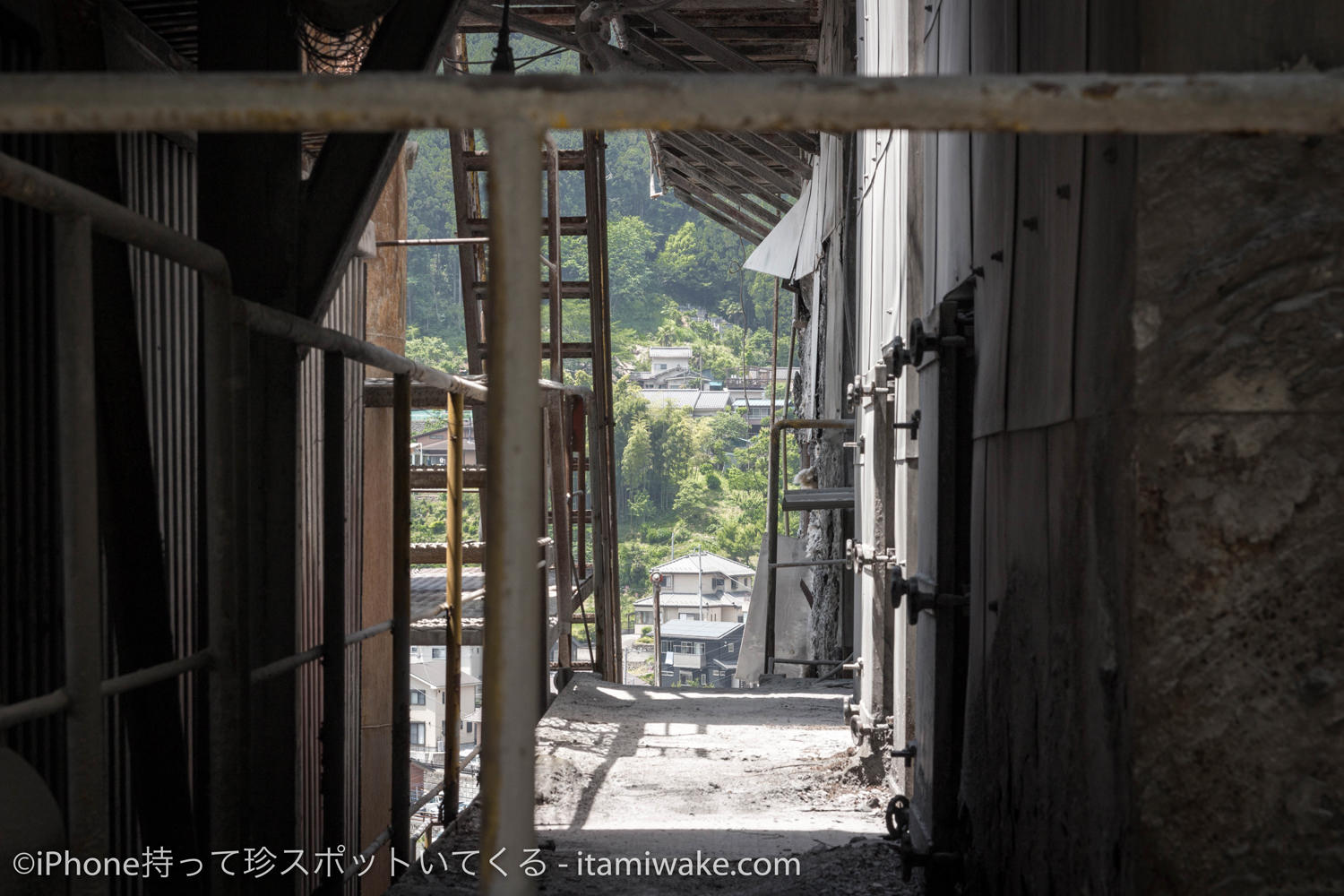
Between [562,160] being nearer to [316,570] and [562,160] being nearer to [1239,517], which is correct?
[316,570]

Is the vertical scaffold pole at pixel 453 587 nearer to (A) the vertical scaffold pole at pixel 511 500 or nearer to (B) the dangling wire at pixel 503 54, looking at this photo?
(B) the dangling wire at pixel 503 54

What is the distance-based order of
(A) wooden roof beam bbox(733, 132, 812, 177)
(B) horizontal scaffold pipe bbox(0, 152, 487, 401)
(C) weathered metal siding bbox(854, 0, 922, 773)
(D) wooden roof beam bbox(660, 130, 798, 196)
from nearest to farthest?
(B) horizontal scaffold pipe bbox(0, 152, 487, 401) → (C) weathered metal siding bbox(854, 0, 922, 773) → (A) wooden roof beam bbox(733, 132, 812, 177) → (D) wooden roof beam bbox(660, 130, 798, 196)

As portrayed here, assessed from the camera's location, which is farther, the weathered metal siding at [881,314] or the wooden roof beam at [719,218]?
the wooden roof beam at [719,218]

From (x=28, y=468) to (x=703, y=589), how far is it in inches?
2083

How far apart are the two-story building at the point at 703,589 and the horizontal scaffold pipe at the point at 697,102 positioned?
173ft

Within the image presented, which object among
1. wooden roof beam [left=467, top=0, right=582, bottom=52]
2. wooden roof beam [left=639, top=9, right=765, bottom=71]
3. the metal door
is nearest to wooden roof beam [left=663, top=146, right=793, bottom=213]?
wooden roof beam [left=467, top=0, right=582, bottom=52]

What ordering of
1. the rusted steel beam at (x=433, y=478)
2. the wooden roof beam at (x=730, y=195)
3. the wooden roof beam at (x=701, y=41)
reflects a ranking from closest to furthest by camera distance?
the rusted steel beam at (x=433, y=478)
the wooden roof beam at (x=701, y=41)
the wooden roof beam at (x=730, y=195)

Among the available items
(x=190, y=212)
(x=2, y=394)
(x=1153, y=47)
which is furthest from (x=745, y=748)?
(x=1153, y=47)

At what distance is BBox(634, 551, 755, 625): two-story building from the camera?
2149 inches

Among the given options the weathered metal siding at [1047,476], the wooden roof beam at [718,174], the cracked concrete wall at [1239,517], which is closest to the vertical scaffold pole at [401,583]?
the weathered metal siding at [1047,476]

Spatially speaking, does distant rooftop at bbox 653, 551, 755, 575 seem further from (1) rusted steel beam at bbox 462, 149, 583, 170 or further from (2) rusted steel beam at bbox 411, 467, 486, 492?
(2) rusted steel beam at bbox 411, 467, 486, 492

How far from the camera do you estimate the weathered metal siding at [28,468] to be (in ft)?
12.0

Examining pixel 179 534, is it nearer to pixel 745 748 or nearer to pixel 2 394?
pixel 2 394

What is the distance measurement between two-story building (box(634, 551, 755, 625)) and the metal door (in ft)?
164
